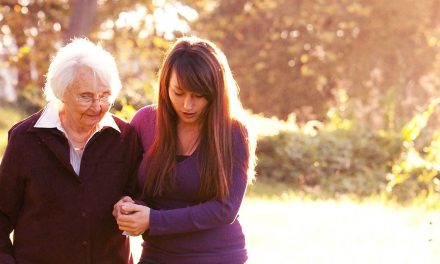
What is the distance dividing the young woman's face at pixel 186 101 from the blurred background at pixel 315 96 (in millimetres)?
2415

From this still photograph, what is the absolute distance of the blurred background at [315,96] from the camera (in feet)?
27.7

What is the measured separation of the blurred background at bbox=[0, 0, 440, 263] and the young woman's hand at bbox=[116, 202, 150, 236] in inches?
99.3

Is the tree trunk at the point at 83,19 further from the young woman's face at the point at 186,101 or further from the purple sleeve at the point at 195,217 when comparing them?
the purple sleeve at the point at 195,217

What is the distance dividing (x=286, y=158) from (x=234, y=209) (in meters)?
11.2

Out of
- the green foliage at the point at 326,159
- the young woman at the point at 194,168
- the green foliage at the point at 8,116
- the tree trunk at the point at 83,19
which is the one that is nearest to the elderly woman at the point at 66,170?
the young woman at the point at 194,168

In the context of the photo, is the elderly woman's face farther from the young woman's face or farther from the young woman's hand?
the young woman's hand

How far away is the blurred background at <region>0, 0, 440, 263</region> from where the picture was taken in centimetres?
843

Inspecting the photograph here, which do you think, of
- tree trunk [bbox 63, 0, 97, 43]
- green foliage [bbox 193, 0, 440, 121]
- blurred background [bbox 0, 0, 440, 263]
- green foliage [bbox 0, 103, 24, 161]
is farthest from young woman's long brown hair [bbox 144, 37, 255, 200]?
green foliage [bbox 193, 0, 440, 121]

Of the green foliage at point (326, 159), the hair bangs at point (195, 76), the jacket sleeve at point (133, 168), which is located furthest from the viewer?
the green foliage at point (326, 159)

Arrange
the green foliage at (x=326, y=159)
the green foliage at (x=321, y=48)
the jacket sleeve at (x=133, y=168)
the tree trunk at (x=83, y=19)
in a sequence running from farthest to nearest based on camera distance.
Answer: the green foliage at (x=321, y=48)
the green foliage at (x=326, y=159)
the tree trunk at (x=83, y=19)
the jacket sleeve at (x=133, y=168)

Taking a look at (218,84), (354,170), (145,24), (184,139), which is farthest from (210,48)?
(354,170)

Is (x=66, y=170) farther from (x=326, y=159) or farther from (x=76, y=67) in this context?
(x=326, y=159)

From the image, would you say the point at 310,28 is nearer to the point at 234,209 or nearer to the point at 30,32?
the point at 30,32

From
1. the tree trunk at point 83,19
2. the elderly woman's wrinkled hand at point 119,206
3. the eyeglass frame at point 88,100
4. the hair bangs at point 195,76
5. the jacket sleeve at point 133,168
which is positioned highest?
the tree trunk at point 83,19
